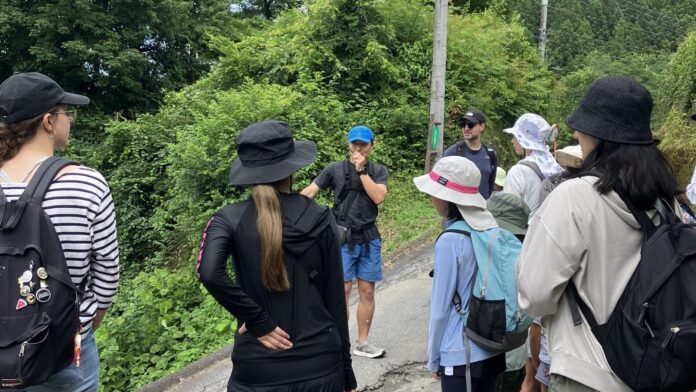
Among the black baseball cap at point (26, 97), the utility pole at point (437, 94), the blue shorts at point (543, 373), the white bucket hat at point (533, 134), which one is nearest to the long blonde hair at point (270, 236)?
the black baseball cap at point (26, 97)

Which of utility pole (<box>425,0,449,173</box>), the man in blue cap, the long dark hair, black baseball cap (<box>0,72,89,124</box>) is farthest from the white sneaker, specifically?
utility pole (<box>425,0,449,173</box>)

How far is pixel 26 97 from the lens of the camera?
7.13 feet

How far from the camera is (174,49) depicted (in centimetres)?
2277

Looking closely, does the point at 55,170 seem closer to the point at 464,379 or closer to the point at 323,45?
the point at 464,379

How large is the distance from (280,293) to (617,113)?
1.46 meters

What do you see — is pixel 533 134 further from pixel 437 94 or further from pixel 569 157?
pixel 437 94

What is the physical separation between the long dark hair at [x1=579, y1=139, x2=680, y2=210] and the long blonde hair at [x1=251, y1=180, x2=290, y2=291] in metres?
1.17

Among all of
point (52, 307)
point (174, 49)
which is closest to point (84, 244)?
point (52, 307)

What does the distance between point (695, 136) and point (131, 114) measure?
18131 millimetres

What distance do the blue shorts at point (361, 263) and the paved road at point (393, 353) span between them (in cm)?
72

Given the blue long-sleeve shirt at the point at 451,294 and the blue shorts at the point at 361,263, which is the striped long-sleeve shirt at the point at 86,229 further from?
the blue shorts at the point at 361,263

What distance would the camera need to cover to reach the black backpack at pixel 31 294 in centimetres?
195

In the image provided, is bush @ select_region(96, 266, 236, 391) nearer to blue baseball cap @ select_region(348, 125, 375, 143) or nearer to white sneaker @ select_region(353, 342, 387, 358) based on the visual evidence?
white sneaker @ select_region(353, 342, 387, 358)

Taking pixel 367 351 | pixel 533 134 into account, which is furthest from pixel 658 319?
pixel 367 351
